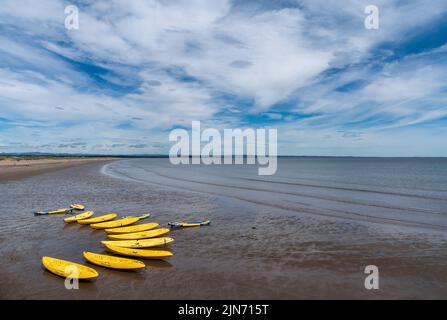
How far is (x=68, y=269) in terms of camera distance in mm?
10578

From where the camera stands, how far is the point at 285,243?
51.7ft

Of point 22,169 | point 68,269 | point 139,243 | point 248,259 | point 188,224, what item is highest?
point 22,169

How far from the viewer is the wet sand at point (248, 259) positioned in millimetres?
10062

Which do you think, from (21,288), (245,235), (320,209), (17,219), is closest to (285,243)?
(245,235)

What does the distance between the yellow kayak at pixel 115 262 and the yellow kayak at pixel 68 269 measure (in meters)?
0.87

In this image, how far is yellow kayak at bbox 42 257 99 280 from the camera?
1020 cm

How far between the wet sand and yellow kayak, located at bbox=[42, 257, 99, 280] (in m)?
0.26

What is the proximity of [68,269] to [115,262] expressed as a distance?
66.9 inches

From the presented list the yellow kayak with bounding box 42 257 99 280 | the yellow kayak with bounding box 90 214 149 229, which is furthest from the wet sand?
the yellow kayak with bounding box 90 214 149 229

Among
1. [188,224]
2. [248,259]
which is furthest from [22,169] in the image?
[248,259]

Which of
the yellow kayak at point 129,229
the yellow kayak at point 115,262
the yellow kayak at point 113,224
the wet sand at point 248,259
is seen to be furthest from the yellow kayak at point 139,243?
the yellow kayak at point 113,224

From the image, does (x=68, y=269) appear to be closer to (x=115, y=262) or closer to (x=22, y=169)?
(x=115, y=262)

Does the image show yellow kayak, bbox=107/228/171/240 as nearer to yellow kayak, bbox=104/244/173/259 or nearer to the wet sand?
the wet sand
